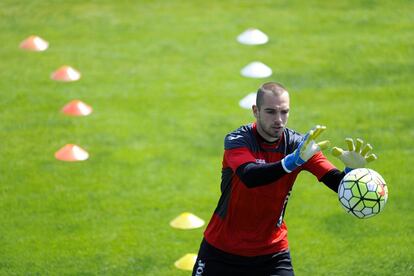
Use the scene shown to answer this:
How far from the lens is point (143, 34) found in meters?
20.8

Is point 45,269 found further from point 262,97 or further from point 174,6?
point 174,6

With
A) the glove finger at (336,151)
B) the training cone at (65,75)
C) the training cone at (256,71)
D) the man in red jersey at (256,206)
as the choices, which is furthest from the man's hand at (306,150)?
the training cone at (65,75)

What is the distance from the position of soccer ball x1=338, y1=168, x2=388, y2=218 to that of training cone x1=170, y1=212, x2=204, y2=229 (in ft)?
13.8

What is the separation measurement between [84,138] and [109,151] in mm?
716

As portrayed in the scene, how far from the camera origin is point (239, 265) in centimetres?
902

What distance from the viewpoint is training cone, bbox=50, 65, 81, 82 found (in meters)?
18.2

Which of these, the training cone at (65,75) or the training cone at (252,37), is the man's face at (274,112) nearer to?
the training cone at (65,75)

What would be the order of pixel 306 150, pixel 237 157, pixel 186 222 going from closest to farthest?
pixel 306 150 < pixel 237 157 < pixel 186 222

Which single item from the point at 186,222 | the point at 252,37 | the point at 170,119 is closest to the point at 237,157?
the point at 186,222

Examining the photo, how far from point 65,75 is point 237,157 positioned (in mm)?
10164

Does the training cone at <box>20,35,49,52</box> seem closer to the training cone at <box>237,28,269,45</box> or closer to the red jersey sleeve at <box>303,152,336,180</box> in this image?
the training cone at <box>237,28,269,45</box>

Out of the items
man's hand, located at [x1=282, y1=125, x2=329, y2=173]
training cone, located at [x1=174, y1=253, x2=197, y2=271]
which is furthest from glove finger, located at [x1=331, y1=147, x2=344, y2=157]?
training cone, located at [x1=174, y1=253, x2=197, y2=271]

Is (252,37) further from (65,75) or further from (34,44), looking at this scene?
(34,44)

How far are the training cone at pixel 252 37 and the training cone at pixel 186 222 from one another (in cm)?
779
